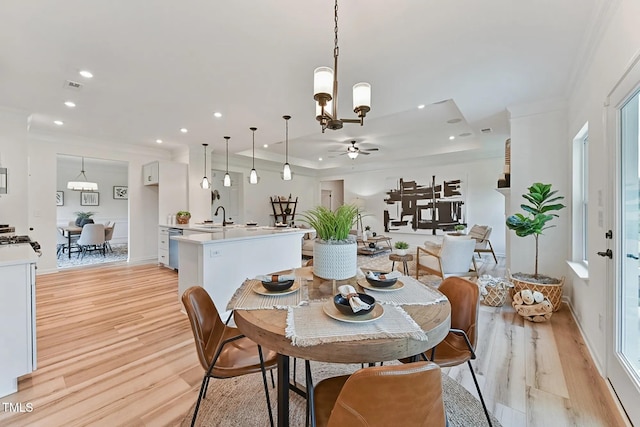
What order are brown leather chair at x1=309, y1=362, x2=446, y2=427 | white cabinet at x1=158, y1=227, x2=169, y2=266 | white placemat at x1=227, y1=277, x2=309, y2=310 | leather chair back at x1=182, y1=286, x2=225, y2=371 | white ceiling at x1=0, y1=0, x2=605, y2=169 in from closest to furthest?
1. brown leather chair at x1=309, y1=362, x2=446, y2=427
2. white placemat at x1=227, y1=277, x2=309, y2=310
3. leather chair back at x1=182, y1=286, x2=225, y2=371
4. white ceiling at x1=0, y1=0, x2=605, y2=169
5. white cabinet at x1=158, y1=227, x2=169, y2=266

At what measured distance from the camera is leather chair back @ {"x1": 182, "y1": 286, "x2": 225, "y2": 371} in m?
1.44

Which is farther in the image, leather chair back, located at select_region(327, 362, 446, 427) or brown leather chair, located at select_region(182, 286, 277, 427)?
brown leather chair, located at select_region(182, 286, 277, 427)

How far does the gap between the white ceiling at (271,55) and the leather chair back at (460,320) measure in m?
1.93

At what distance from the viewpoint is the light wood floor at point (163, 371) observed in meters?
1.69

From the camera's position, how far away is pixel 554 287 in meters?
3.13

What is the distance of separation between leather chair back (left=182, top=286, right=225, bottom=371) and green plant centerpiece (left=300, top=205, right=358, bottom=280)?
0.70 meters

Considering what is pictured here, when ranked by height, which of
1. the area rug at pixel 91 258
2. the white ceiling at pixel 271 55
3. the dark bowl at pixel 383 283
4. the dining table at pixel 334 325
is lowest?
the area rug at pixel 91 258

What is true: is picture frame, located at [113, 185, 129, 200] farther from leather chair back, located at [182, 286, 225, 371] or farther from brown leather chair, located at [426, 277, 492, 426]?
brown leather chair, located at [426, 277, 492, 426]

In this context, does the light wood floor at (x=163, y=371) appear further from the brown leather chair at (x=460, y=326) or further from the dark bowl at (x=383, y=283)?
the dark bowl at (x=383, y=283)

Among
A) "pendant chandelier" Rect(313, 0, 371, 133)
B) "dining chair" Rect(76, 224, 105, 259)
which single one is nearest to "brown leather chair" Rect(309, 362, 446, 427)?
"pendant chandelier" Rect(313, 0, 371, 133)

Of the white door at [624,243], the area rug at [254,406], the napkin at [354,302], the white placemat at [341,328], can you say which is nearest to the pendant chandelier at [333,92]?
the napkin at [354,302]

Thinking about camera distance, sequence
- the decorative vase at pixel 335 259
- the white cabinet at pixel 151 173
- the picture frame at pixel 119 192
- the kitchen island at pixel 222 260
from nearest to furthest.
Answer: the decorative vase at pixel 335 259 → the kitchen island at pixel 222 260 → the white cabinet at pixel 151 173 → the picture frame at pixel 119 192

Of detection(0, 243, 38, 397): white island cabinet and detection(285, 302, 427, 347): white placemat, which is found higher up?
detection(285, 302, 427, 347): white placemat

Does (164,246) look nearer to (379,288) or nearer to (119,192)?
(379,288)
